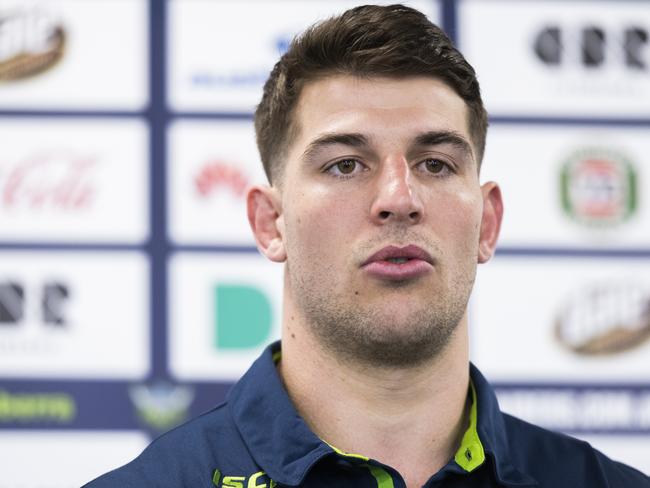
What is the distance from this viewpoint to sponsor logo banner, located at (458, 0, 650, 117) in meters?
2.51

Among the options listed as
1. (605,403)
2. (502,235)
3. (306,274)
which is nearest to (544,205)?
(502,235)

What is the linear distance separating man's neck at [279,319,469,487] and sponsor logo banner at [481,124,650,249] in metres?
1.25

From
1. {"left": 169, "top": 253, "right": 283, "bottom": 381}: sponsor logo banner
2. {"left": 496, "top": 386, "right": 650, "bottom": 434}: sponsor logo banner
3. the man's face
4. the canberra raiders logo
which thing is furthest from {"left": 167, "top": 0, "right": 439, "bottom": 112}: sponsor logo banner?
the man's face

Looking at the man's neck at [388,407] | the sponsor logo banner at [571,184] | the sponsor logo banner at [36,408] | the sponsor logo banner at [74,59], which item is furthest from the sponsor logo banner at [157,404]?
the man's neck at [388,407]

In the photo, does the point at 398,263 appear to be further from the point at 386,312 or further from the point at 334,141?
the point at 334,141

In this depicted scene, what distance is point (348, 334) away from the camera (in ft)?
3.94

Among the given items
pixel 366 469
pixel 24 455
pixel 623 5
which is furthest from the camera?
pixel 623 5

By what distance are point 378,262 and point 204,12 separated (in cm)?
Answer: 146

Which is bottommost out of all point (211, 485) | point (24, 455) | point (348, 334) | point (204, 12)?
point (24, 455)

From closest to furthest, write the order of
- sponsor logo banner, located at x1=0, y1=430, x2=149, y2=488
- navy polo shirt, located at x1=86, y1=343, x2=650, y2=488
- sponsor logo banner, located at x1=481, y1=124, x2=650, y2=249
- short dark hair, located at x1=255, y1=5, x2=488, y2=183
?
navy polo shirt, located at x1=86, y1=343, x2=650, y2=488 → short dark hair, located at x1=255, y1=5, x2=488, y2=183 → sponsor logo banner, located at x1=0, y1=430, x2=149, y2=488 → sponsor logo banner, located at x1=481, y1=124, x2=650, y2=249

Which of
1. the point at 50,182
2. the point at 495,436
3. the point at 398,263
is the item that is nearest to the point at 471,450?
the point at 495,436

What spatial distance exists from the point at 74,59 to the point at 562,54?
1220 mm

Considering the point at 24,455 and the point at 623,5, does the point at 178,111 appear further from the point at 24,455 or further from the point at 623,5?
the point at 623,5

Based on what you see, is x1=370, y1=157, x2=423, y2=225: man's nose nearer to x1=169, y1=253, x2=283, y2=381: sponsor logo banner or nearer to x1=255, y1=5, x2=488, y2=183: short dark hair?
x1=255, y1=5, x2=488, y2=183: short dark hair
